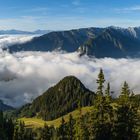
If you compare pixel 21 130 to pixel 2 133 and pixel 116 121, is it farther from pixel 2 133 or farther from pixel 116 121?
pixel 2 133

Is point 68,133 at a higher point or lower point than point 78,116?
lower

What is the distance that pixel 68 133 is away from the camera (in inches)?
3984

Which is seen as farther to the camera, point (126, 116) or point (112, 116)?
point (112, 116)

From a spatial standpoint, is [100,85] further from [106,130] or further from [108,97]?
[106,130]

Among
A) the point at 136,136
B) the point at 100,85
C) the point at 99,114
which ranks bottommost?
the point at 136,136

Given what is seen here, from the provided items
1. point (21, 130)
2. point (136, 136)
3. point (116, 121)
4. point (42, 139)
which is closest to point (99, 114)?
point (116, 121)

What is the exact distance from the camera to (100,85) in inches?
2965

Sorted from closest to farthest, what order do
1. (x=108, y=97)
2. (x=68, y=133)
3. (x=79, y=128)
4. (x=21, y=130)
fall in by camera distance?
(x=108, y=97), (x=79, y=128), (x=68, y=133), (x=21, y=130)

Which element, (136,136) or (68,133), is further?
(68,133)

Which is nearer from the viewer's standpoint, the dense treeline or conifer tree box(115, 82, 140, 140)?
the dense treeline

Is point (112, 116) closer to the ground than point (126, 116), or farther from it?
closer to the ground

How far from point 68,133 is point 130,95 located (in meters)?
29.2

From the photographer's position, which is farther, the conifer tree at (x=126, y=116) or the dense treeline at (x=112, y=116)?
the conifer tree at (x=126, y=116)

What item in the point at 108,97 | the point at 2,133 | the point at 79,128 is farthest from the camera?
the point at 79,128
